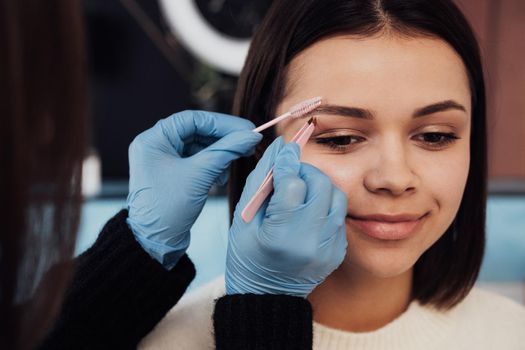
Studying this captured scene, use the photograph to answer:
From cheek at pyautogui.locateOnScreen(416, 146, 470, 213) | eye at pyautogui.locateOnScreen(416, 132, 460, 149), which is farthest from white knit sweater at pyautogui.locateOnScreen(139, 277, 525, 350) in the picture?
eye at pyautogui.locateOnScreen(416, 132, 460, 149)

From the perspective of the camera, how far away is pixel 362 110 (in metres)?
1.04

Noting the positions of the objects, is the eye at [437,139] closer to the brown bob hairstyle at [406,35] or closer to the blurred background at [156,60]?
the brown bob hairstyle at [406,35]

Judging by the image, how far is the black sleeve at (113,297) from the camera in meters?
1.04

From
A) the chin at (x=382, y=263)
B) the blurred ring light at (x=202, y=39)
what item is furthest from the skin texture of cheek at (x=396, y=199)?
the blurred ring light at (x=202, y=39)

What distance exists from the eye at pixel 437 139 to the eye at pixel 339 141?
Answer: 14cm

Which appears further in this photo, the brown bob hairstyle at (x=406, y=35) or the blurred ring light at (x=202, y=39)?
the blurred ring light at (x=202, y=39)

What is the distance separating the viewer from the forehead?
104 cm

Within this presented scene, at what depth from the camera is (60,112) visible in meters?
0.64

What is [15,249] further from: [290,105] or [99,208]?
[99,208]

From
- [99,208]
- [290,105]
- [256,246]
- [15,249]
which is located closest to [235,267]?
[256,246]

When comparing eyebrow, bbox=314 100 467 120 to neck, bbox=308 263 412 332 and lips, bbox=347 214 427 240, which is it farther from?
neck, bbox=308 263 412 332

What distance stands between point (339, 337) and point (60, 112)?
81cm

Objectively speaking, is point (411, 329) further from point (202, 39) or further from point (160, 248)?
point (202, 39)

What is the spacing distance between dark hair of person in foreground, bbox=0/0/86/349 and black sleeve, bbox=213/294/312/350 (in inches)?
14.0
